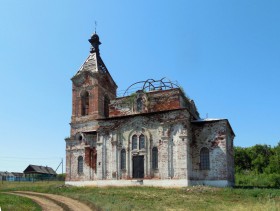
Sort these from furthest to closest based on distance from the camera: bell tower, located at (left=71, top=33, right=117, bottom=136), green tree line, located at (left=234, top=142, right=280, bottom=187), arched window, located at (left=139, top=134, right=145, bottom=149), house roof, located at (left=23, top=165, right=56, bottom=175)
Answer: house roof, located at (left=23, top=165, right=56, bottom=175) → green tree line, located at (left=234, top=142, right=280, bottom=187) → bell tower, located at (left=71, top=33, right=117, bottom=136) → arched window, located at (left=139, top=134, right=145, bottom=149)

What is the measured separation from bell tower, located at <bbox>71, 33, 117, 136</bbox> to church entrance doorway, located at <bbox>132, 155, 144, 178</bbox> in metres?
6.88

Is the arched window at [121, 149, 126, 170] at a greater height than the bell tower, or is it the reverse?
the bell tower

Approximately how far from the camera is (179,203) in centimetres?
2014

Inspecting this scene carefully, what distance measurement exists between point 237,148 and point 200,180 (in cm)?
3657

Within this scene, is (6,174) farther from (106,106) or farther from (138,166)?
(138,166)

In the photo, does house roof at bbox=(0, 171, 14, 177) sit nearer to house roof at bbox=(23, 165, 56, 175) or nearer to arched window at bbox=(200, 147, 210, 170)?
house roof at bbox=(23, 165, 56, 175)

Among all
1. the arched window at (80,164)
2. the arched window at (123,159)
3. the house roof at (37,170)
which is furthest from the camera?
the house roof at (37,170)

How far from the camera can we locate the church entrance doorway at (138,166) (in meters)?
30.9

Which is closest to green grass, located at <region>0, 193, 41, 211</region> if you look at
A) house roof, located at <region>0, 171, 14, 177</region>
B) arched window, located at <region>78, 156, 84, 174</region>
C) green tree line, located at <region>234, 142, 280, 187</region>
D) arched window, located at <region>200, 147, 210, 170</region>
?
arched window, located at <region>78, 156, 84, 174</region>

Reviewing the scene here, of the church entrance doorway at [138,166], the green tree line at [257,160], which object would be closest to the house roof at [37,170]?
the green tree line at [257,160]

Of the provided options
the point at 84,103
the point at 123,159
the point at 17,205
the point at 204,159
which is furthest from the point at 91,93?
the point at 17,205

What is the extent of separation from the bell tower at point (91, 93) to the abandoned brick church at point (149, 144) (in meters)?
0.12

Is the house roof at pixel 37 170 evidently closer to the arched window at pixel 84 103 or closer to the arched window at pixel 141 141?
the arched window at pixel 84 103

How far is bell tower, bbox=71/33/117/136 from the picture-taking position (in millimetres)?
36969
